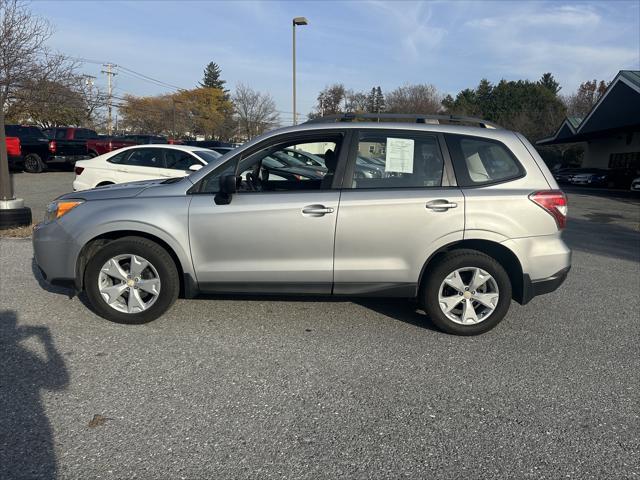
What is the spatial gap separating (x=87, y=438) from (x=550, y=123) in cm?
5040

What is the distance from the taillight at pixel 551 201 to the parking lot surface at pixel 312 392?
1.07 meters

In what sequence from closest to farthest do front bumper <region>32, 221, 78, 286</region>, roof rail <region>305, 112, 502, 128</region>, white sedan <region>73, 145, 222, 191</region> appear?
front bumper <region>32, 221, 78, 286</region> < roof rail <region>305, 112, 502, 128</region> < white sedan <region>73, 145, 222, 191</region>

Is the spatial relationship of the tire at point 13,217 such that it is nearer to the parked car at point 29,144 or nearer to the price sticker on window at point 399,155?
the price sticker on window at point 399,155

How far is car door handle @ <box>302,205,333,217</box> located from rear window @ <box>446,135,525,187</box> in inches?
44.6

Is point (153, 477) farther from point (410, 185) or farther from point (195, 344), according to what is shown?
point (410, 185)

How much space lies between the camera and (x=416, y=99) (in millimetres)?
59812

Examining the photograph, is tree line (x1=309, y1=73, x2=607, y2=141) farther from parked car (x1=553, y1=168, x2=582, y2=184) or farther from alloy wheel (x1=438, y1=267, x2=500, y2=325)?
alloy wheel (x1=438, y1=267, x2=500, y2=325)

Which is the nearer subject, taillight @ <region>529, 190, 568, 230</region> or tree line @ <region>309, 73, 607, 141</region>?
taillight @ <region>529, 190, 568, 230</region>

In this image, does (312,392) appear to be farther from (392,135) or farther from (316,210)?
(392,135)

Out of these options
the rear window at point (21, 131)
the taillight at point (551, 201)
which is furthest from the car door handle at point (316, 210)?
the rear window at point (21, 131)

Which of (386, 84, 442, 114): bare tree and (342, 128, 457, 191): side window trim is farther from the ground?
(386, 84, 442, 114): bare tree

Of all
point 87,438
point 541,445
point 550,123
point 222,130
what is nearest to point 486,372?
point 541,445

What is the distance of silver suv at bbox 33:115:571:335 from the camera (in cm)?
406

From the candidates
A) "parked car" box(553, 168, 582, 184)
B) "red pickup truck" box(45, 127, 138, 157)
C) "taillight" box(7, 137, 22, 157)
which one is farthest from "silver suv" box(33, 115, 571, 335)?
"parked car" box(553, 168, 582, 184)
